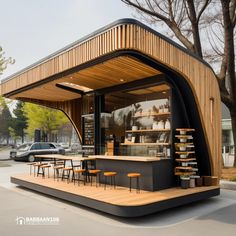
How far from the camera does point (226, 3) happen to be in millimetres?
12477

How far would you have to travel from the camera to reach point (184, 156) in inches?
320

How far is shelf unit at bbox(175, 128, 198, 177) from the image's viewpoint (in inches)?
320

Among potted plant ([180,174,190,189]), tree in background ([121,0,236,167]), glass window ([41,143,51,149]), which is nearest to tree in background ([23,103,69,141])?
glass window ([41,143,51,149])

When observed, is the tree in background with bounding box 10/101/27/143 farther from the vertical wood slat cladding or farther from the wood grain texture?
the wood grain texture

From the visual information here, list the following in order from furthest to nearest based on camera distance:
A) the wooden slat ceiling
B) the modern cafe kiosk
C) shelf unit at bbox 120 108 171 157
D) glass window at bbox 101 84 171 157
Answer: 1. glass window at bbox 101 84 171 157
2. shelf unit at bbox 120 108 171 157
3. the wooden slat ceiling
4. the modern cafe kiosk

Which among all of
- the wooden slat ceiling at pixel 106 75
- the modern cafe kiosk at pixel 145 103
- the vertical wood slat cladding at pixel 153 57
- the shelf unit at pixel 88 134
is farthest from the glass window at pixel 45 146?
the vertical wood slat cladding at pixel 153 57

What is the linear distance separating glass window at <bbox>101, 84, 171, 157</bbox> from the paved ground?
79.7 inches

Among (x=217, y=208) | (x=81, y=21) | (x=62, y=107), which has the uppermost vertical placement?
(x=81, y=21)

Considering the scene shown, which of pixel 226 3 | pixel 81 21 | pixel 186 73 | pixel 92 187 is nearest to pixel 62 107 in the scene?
pixel 81 21

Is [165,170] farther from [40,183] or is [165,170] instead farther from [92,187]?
[40,183]

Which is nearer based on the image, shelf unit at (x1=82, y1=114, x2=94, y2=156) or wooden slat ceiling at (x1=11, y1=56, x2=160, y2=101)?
wooden slat ceiling at (x1=11, y1=56, x2=160, y2=101)

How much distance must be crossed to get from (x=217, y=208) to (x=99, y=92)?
5.78 metres

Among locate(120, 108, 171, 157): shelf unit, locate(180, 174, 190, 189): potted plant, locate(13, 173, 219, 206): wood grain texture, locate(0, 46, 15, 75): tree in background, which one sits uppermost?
locate(0, 46, 15, 75): tree in background

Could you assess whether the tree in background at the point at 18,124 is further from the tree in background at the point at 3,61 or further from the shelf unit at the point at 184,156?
the shelf unit at the point at 184,156
